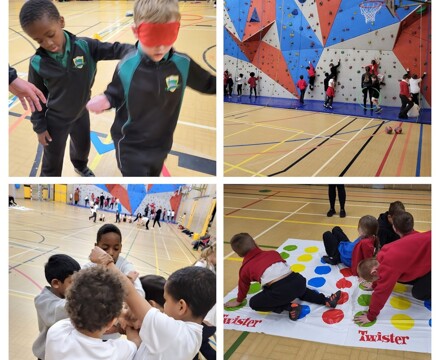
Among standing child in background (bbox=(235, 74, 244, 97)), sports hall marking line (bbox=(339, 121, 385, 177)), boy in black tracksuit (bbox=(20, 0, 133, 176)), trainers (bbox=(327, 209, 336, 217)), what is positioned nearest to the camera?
boy in black tracksuit (bbox=(20, 0, 133, 176))

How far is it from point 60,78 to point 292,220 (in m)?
1.81

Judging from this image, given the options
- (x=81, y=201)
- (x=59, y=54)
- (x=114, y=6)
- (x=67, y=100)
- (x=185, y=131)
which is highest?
(x=114, y=6)

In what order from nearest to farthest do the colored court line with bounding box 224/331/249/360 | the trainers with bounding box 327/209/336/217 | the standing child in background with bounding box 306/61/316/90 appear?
1. the colored court line with bounding box 224/331/249/360
2. the trainers with bounding box 327/209/336/217
3. the standing child in background with bounding box 306/61/316/90

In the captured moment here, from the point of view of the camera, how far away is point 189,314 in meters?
1.41

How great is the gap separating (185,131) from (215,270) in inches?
21.6

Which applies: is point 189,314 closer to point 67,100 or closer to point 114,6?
point 67,100

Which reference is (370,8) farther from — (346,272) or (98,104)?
(98,104)

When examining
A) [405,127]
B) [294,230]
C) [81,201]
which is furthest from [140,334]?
[405,127]

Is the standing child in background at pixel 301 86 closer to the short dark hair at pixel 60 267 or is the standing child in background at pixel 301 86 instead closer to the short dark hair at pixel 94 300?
the short dark hair at pixel 60 267

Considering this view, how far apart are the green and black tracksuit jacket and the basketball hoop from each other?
190 centimetres

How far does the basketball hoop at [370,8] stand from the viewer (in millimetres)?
2992

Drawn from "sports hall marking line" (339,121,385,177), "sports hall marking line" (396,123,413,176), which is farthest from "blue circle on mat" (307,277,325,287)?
"sports hall marking line" (396,123,413,176)

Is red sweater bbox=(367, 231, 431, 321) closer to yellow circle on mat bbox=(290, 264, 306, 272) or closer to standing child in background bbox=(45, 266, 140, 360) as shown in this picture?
yellow circle on mat bbox=(290, 264, 306, 272)

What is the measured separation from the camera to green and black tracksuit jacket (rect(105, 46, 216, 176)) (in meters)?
1.60
